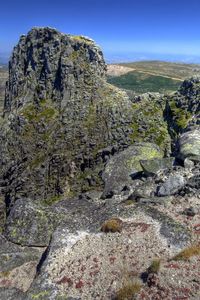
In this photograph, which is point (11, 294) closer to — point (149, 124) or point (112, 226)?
point (112, 226)

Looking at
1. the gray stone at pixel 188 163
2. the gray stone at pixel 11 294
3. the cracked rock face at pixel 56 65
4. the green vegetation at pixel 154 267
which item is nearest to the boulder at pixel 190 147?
the gray stone at pixel 188 163

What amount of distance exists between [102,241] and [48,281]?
501 cm

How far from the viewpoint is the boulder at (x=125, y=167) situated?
42.4 m

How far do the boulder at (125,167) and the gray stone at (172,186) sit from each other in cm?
669

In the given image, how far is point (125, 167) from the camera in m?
45.4

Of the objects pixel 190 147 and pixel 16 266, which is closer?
pixel 16 266

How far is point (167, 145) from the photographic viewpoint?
190ft

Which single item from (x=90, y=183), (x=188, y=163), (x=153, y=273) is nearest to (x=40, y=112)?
(x=90, y=183)

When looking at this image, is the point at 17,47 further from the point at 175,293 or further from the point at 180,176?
the point at 175,293

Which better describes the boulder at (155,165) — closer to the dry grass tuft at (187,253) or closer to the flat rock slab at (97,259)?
the flat rock slab at (97,259)

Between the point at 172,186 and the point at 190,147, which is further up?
the point at 190,147

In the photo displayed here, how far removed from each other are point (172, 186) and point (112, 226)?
8.78 m

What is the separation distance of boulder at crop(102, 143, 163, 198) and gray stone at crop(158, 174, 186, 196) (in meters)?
6.69

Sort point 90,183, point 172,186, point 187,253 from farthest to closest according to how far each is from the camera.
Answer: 1. point 90,183
2. point 172,186
3. point 187,253
